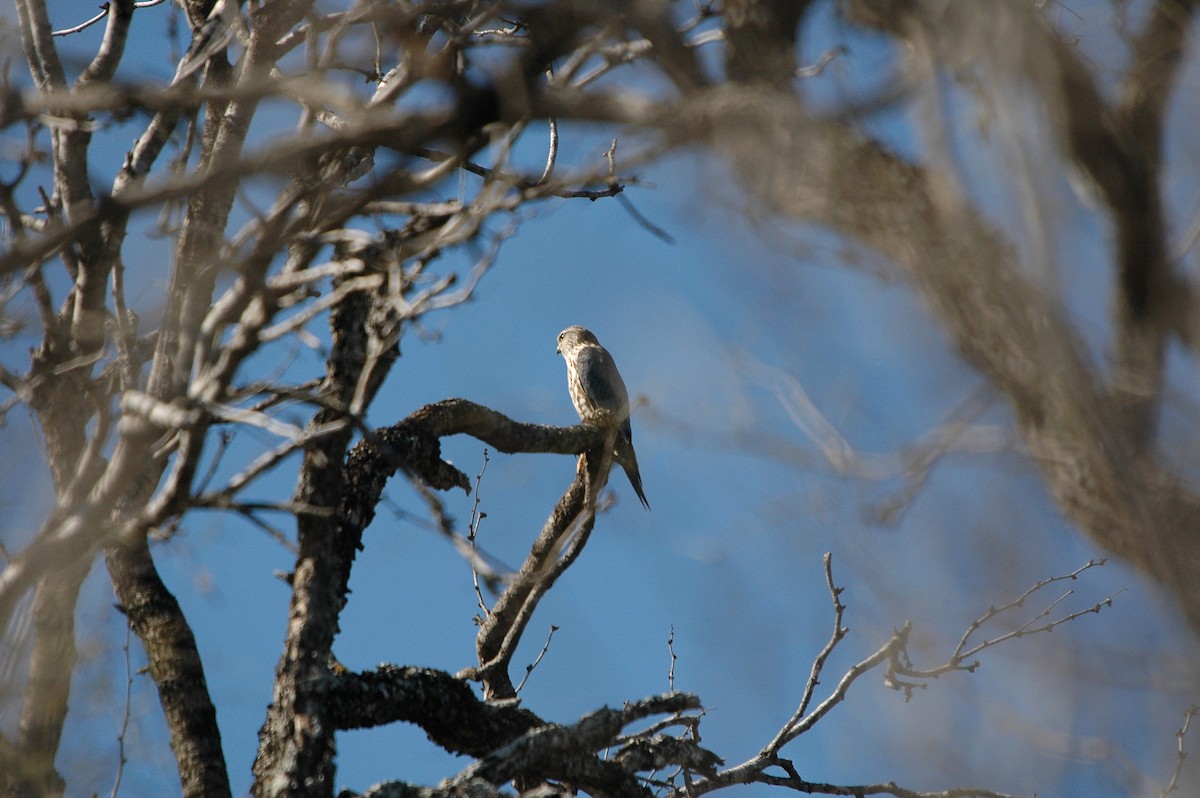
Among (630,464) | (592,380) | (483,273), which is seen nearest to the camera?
(483,273)

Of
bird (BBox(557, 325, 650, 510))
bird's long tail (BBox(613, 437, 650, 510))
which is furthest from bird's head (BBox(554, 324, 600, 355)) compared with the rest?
bird's long tail (BBox(613, 437, 650, 510))

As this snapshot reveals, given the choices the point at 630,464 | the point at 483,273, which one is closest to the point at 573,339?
the point at 630,464

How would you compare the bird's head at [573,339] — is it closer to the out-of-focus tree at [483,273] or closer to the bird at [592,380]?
the bird at [592,380]

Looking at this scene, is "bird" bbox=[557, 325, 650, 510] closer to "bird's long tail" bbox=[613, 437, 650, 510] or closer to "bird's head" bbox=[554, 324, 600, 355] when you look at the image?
"bird's head" bbox=[554, 324, 600, 355]

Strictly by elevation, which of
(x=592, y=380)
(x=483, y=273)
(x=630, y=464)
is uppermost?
(x=592, y=380)

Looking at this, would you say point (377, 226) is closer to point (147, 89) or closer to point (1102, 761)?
point (147, 89)

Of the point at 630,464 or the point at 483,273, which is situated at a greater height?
the point at 630,464

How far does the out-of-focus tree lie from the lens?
1809 mm

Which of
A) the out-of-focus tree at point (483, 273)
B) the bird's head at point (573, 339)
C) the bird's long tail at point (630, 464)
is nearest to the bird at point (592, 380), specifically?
the bird's head at point (573, 339)

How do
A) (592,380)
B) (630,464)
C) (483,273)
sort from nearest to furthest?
(483,273) → (630,464) → (592,380)

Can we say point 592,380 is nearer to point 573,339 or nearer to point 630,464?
point 573,339

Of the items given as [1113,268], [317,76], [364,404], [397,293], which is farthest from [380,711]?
[1113,268]

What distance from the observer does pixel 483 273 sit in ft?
7.96

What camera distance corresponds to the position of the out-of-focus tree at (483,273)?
181 cm
